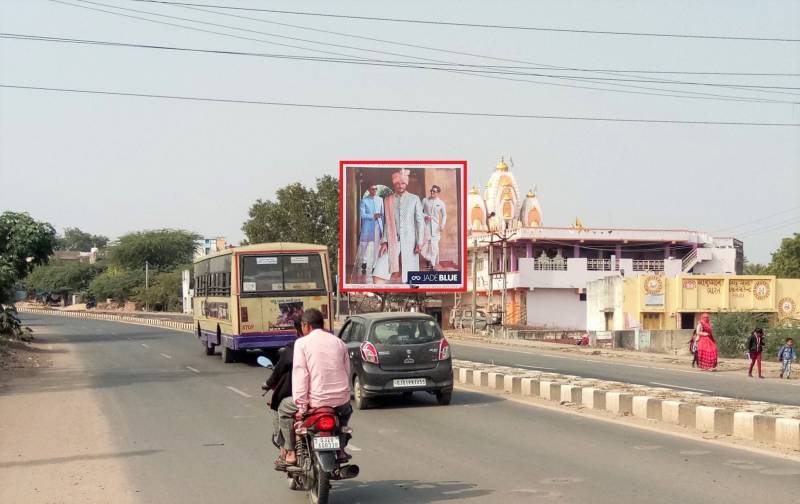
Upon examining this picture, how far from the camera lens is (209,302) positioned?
30656 millimetres

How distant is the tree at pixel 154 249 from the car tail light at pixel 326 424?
119414 mm

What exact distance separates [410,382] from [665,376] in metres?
11.3

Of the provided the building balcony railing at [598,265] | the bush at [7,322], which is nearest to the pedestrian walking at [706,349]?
the bush at [7,322]

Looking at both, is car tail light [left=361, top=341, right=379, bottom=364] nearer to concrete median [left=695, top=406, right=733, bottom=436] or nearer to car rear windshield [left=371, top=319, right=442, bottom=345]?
car rear windshield [left=371, top=319, right=442, bottom=345]

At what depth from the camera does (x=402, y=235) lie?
3438 centimetres

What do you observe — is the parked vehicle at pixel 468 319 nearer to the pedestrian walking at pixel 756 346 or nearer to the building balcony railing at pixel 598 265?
the building balcony railing at pixel 598 265

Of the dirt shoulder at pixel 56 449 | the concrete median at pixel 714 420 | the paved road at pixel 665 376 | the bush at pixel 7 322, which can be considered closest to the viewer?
the dirt shoulder at pixel 56 449

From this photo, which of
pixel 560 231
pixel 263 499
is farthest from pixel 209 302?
pixel 560 231

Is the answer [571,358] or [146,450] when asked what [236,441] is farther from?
[571,358]

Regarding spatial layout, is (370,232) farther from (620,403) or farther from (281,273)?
(620,403)

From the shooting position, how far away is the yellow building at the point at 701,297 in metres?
48.5

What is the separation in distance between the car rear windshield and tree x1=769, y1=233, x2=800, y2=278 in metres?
55.2

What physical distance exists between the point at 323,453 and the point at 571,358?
26.7 meters

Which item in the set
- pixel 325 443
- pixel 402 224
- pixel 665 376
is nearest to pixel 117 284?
pixel 402 224
